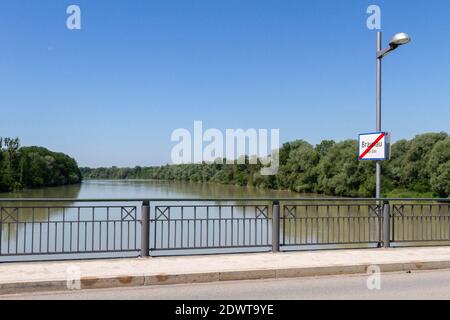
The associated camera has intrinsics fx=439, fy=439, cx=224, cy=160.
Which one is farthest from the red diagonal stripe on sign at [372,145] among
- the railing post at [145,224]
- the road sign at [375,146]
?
the railing post at [145,224]

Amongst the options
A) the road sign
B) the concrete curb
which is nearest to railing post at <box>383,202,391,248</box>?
the road sign

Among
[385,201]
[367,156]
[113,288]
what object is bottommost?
[113,288]

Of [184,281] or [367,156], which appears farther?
[367,156]

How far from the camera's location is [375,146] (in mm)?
10805

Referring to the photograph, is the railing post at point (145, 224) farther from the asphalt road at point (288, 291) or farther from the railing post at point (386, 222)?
the railing post at point (386, 222)

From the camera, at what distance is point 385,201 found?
10281 millimetres

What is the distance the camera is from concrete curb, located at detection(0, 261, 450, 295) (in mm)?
6449

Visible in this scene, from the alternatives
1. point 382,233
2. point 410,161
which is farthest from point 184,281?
point 410,161

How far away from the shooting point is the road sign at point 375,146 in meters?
10.6

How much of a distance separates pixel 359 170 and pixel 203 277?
184ft

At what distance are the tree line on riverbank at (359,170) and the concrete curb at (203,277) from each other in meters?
46.5

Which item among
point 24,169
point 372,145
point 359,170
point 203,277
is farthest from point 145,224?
point 24,169
